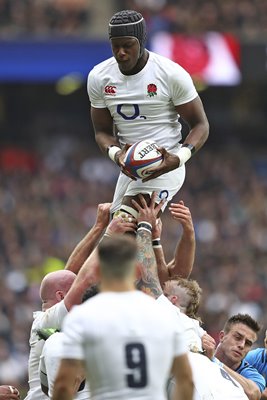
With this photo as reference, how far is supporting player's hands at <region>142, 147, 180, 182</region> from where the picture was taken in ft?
24.8

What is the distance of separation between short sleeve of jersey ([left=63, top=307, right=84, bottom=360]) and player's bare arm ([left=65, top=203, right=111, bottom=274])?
2914 mm

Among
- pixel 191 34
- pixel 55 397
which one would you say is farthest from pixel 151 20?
pixel 55 397

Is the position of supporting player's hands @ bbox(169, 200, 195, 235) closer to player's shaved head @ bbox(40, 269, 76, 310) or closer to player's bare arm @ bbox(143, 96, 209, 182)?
player's bare arm @ bbox(143, 96, 209, 182)

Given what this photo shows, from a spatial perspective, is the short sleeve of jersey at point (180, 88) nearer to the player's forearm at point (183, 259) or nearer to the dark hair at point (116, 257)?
the player's forearm at point (183, 259)

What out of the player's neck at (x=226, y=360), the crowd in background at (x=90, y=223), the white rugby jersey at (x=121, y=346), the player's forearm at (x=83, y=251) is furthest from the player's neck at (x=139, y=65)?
the crowd in background at (x=90, y=223)

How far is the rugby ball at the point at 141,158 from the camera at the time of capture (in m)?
7.50

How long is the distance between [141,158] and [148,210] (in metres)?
0.44

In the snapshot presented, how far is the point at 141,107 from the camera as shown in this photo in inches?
307

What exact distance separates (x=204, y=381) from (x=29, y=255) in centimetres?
1528

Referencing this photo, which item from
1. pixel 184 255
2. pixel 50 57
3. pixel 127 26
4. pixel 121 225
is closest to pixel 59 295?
pixel 121 225

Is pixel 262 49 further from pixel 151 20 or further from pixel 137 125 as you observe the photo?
pixel 137 125

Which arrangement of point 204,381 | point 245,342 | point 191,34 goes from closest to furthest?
point 204,381, point 245,342, point 191,34

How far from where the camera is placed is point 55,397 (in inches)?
221

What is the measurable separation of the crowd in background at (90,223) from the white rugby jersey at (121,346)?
12483 mm
